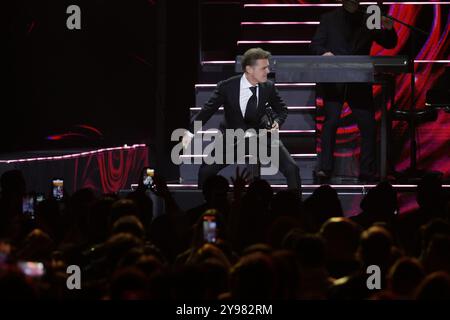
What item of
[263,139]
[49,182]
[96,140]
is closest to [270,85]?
[263,139]

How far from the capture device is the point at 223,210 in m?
A: 6.87

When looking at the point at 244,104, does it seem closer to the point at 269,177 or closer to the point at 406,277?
the point at 269,177

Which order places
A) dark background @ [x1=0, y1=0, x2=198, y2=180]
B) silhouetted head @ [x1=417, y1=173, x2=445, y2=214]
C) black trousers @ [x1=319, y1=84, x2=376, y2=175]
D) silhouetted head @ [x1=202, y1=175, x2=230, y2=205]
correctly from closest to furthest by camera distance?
1. silhouetted head @ [x1=202, y1=175, x2=230, y2=205]
2. silhouetted head @ [x1=417, y1=173, x2=445, y2=214]
3. black trousers @ [x1=319, y1=84, x2=376, y2=175]
4. dark background @ [x1=0, y1=0, x2=198, y2=180]

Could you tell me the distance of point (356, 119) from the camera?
33.1 feet

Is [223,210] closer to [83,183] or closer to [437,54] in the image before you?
[83,183]

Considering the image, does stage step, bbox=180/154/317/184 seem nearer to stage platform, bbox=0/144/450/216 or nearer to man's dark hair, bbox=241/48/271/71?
stage platform, bbox=0/144/450/216

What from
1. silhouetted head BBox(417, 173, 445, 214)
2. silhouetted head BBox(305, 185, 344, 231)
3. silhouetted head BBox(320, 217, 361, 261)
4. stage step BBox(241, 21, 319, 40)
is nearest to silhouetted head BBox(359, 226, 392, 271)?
silhouetted head BBox(320, 217, 361, 261)

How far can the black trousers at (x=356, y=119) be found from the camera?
32.7 ft

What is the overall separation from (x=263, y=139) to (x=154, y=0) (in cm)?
424

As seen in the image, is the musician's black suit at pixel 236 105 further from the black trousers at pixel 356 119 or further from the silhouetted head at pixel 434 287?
the silhouetted head at pixel 434 287

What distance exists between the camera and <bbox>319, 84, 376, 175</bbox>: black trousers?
392 inches

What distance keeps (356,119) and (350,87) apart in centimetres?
38

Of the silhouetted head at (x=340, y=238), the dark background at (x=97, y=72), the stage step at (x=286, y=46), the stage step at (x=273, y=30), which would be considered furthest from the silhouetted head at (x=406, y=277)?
the stage step at (x=273, y=30)
